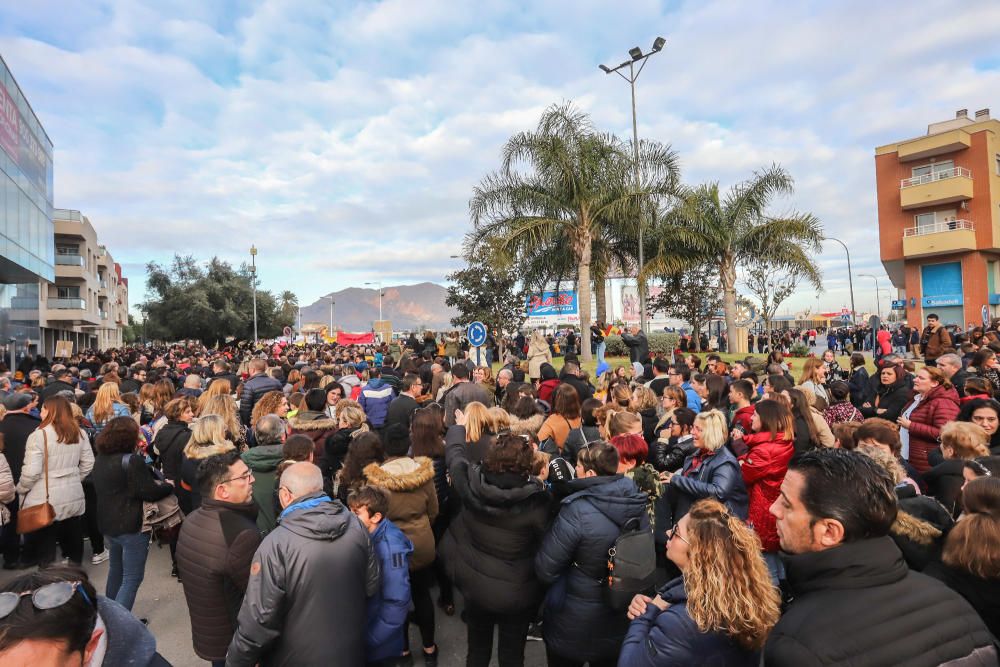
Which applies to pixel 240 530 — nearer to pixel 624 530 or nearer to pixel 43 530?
pixel 624 530

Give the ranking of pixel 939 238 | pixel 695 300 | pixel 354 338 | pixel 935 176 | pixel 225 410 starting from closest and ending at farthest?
pixel 225 410 → pixel 695 300 → pixel 939 238 → pixel 935 176 → pixel 354 338

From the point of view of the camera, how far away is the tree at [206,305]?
47469mm

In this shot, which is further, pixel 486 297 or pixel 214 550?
pixel 486 297

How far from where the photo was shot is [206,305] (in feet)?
154

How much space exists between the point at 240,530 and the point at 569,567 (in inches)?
74.1

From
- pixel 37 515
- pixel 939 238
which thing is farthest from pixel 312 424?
pixel 939 238

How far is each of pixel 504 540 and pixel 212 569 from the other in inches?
65.3

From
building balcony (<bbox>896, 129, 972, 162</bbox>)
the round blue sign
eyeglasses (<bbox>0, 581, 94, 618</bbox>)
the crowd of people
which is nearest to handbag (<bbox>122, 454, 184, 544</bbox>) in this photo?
the crowd of people

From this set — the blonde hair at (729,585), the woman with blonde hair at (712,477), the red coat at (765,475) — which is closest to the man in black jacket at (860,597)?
the blonde hair at (729,585)

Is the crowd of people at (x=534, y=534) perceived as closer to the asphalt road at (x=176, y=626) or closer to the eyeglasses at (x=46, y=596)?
the eyeglasses at (x=46, y=596)

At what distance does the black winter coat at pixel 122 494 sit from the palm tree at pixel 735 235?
1704 cm

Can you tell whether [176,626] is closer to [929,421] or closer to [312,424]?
[312,424]

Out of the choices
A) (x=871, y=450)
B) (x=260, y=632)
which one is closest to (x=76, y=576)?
(x=260, y=632)

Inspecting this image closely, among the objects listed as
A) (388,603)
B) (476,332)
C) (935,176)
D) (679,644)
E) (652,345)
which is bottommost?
(388,603)
